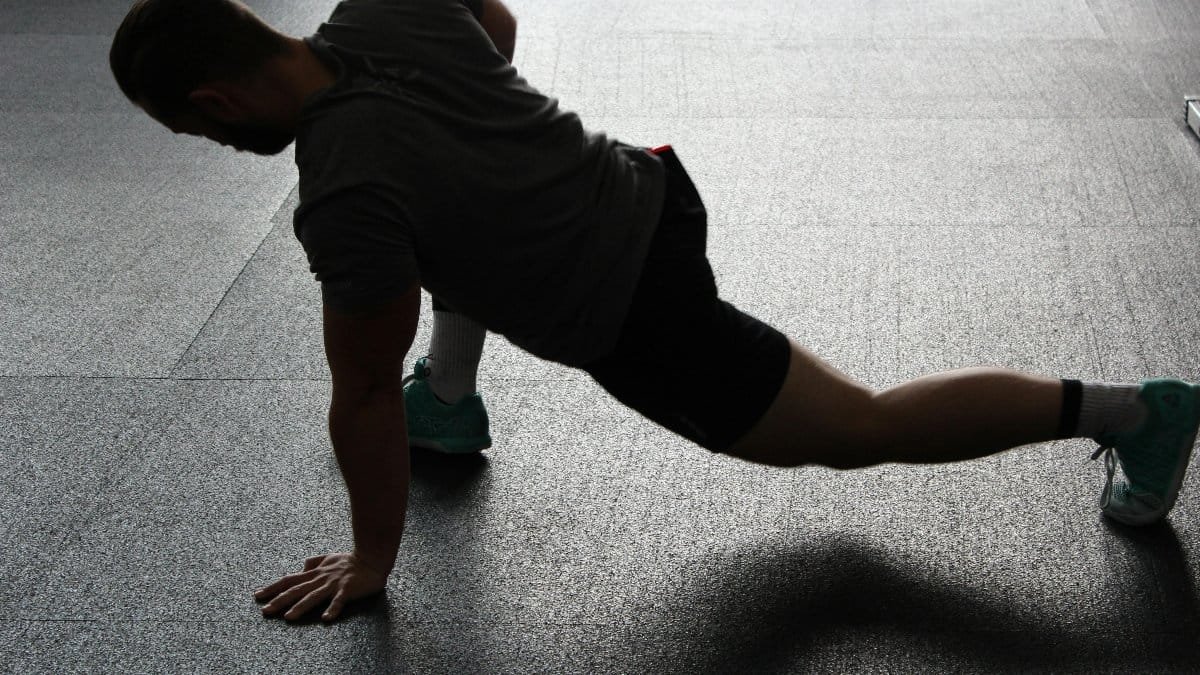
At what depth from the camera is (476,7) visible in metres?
1.43

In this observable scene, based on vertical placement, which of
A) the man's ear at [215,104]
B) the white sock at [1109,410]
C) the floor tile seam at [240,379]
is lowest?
the floor tile seam at [240,379]

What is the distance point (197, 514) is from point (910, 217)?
1.50 m

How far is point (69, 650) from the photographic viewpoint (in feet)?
4.62

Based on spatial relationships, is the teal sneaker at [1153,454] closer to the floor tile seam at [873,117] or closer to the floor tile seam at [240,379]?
the floor tile seam at [240,379]

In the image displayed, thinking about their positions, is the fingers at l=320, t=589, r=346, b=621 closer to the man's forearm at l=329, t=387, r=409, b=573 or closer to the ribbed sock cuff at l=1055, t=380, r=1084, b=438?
the man's forearm at l=329, t=387, r=409, b=573

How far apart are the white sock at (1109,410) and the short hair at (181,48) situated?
956 millimetres

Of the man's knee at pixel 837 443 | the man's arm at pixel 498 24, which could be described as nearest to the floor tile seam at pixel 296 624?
the man's knee at pixel 837 443

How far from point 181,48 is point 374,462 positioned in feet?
1.54

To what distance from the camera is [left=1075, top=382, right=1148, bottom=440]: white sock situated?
1.39 metres

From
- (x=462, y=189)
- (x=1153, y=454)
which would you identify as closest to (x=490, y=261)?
(x=462, y=189)

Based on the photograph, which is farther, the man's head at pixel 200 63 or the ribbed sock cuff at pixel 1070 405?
the ribbed sock cuff at pixel 1070 405

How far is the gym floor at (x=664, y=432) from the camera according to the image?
1415mm

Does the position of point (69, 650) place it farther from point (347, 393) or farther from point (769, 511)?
point (769, 511)

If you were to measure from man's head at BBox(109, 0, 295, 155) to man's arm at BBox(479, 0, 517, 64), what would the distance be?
1.10 feet
